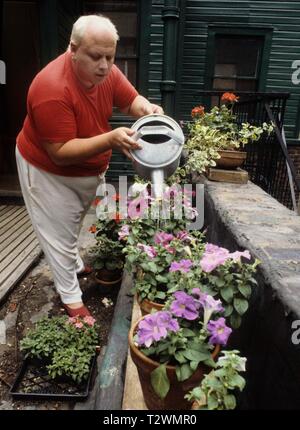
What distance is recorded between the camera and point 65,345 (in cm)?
198

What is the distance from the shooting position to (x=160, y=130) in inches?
63.2

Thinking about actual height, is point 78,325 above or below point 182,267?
below

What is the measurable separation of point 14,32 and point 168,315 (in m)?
7.06

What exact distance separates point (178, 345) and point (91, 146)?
1.03 m

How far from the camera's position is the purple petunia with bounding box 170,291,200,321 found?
1.07 m

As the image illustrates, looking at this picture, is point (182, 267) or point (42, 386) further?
point (42, 386)

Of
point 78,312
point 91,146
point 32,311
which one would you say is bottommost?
point 32,311

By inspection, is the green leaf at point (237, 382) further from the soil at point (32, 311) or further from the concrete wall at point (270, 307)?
the soil at point (32, 311)

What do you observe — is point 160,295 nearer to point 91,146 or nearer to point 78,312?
point 91,146

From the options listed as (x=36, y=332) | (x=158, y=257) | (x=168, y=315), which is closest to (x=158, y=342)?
(x=168, y=315)

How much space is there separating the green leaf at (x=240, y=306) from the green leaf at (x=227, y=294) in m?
0.02

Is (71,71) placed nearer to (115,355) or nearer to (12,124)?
(115,355)

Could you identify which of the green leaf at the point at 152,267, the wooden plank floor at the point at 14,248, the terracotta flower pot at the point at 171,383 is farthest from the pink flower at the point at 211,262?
the wooden plank floor at the point at 14,248

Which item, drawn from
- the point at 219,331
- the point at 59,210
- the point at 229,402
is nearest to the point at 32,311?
the point at 59,210
